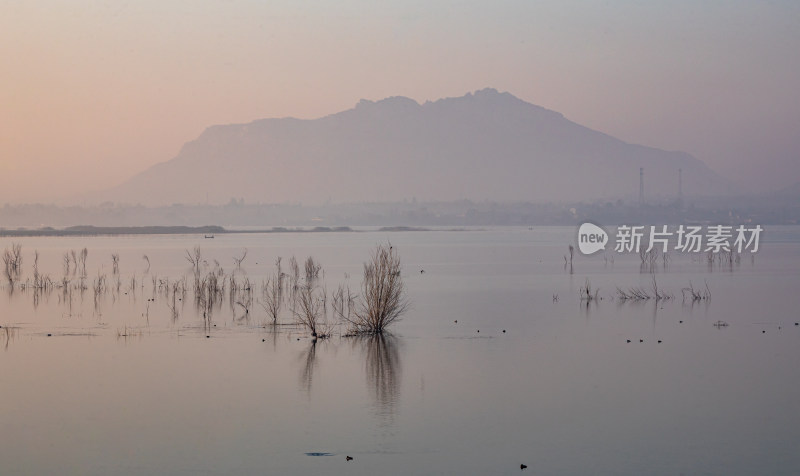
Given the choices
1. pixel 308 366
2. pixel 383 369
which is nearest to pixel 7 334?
pixel 308 366

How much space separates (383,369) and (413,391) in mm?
1911

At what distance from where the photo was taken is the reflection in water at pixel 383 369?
13041 mm

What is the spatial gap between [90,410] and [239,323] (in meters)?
9.33

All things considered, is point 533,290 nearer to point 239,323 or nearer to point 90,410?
point 239,323

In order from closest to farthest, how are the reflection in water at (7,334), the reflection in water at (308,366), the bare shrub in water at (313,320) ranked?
the reflection in water at (308,366)
the reflection in water at (7,334)
the bare shrub in water at (313,320)

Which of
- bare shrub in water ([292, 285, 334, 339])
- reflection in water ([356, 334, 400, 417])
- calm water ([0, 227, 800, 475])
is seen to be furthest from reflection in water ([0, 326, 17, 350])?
reflection in water ([356, 334, 400, 417])

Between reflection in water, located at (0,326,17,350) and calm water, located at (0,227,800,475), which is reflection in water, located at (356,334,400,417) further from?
reflection in water, located at (0,326,17,350)

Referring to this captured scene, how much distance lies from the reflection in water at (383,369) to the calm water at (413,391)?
2.4 inches

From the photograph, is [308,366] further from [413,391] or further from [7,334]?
[7,334]

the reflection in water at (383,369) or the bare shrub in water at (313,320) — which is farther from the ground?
the bare shrub in water at (313,320)

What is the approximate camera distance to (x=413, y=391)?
45.1 feet

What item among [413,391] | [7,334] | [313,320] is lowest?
[413,391]

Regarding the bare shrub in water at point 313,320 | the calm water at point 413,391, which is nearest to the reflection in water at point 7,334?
the calm water at point 413,391

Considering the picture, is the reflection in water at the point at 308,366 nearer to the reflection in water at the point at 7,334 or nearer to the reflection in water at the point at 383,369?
the reflection in water at the point at 383,369
